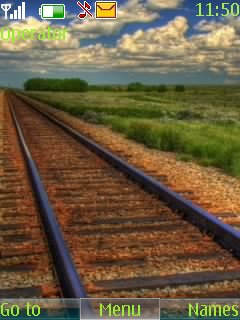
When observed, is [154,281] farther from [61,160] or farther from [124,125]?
[124,125]

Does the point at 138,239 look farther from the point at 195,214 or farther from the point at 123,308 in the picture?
the point at 123,308

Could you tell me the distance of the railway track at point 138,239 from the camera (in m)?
4.61

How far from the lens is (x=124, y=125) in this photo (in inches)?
781

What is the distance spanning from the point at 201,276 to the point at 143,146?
1012 cm

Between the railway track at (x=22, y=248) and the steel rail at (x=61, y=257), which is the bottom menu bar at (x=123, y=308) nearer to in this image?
the steel rail at (x=61, y=257)

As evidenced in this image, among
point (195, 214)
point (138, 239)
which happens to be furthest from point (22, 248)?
point (195, 214)

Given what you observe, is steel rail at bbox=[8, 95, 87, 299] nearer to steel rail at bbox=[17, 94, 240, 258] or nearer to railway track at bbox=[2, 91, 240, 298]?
railway track at bbox=[2, 91, 240, 298]

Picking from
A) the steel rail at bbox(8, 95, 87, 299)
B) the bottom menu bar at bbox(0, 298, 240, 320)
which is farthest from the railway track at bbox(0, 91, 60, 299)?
the bottom menu bar at bbox(0, 298, 240, 320)

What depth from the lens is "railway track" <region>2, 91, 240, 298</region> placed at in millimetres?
4609

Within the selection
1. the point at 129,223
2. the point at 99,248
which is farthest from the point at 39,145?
the point at 99,248

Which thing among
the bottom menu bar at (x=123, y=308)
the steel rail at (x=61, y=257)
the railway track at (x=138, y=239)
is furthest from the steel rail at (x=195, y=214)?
the steel rail at (x=61, y=257)

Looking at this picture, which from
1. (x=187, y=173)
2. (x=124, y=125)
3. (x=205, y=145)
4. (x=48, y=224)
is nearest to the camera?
(x=48, y=224)

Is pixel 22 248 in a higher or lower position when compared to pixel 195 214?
lower

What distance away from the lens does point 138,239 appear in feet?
19.2
